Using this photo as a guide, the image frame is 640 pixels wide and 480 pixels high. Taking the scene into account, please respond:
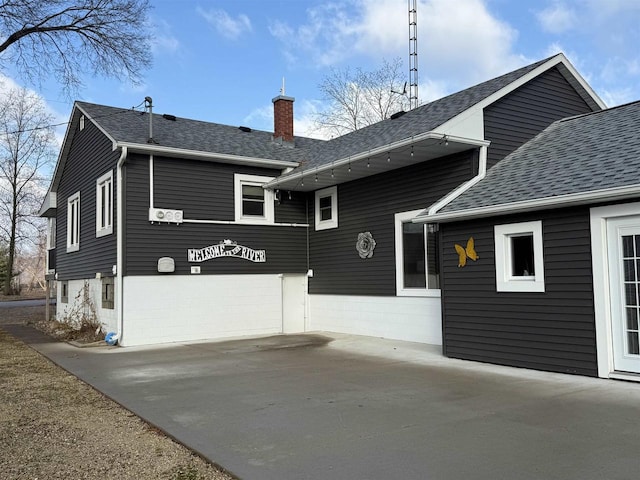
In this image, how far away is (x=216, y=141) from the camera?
14.6m

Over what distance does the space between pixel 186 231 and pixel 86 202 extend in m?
4.42

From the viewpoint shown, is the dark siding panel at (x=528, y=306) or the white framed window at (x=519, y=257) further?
the white framed window at (x=519, y=257)

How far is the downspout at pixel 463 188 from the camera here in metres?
9.60

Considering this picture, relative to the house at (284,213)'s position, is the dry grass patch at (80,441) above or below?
below

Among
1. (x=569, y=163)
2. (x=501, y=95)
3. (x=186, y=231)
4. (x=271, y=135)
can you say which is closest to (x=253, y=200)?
(x=186, y=231)

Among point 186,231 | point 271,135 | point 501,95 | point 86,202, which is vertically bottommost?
point 186,231

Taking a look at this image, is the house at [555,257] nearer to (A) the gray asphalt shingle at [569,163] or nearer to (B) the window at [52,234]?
(A) the gray asphalt shingle at [569,163]

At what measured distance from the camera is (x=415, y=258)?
1169cm

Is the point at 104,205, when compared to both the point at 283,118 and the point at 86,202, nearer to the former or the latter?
the point at 86,202

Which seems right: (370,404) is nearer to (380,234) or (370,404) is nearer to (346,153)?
(380,234)

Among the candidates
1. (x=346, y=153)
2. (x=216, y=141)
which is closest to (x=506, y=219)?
(x=346, y=153)

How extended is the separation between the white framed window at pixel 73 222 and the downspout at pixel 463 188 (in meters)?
11.3

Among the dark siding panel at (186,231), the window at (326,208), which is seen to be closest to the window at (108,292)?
the dark siding panel at (186,231)

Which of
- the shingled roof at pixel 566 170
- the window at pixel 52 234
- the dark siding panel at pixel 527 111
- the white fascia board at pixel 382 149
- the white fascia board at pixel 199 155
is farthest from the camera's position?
the window at pixel 52 234
